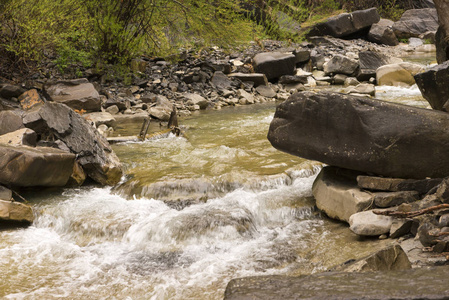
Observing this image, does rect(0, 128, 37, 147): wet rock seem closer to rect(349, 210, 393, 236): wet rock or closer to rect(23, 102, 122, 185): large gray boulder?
rect(23, 102, 122, 185): large gray boulder

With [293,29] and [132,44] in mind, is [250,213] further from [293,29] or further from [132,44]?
[293,29]

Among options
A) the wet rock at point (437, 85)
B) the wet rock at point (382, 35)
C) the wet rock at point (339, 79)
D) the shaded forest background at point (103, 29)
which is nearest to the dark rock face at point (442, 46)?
the wet rock at point (437, 85)

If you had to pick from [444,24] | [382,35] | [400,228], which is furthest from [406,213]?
[382,35]

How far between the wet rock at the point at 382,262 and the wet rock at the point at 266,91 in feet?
34.9

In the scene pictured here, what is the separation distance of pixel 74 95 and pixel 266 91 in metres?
6.08

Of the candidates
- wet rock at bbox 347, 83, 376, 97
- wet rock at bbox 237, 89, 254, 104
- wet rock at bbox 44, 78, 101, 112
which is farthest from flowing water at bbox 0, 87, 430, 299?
wet rock at bbox 347, 83, 376, 97

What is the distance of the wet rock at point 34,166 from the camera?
5.32 metres

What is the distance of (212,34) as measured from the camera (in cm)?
1241

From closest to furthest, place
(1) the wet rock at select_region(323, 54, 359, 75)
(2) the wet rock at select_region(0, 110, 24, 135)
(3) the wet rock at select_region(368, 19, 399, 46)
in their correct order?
(2) the wet rock at select_region(0, 110, 24, 135)
(1) the wet rock at select_region(323, 54, 359, 75)
(3) the wet rock at select_region(368, 19, 399, 46)

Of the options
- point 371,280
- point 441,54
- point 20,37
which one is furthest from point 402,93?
point 371,280

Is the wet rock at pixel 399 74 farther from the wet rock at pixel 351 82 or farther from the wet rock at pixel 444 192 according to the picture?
the wet rock at pixel 444 192

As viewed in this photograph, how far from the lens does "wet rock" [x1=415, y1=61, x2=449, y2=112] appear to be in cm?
478

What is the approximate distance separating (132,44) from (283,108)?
8.56 meters

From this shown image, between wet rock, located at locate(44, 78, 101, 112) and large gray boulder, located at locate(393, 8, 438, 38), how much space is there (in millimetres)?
18994
